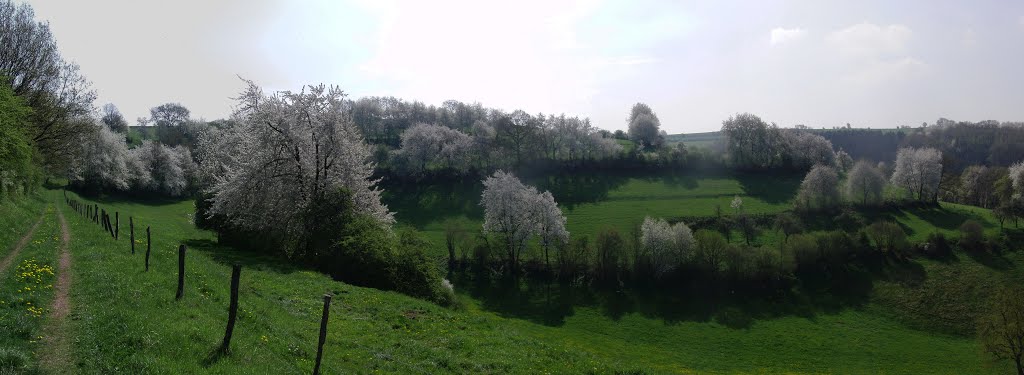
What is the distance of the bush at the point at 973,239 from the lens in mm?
72562

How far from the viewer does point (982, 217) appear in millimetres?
83188

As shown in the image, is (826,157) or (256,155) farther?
(826,157)

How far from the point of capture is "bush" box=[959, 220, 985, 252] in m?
72.6

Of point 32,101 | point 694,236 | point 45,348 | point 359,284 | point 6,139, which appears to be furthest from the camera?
point 694,236

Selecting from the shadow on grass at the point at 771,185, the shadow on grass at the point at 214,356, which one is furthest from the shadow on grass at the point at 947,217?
the shadow on grass at the point at 214,356

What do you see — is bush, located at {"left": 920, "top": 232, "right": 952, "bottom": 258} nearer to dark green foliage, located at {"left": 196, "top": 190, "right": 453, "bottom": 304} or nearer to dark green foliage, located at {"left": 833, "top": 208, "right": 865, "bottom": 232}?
dark green foliage, located at {"left": 833, "top": 208, "right": 865, "bottom": 232}

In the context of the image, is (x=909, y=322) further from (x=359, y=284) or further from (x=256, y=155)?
(x=256, y=155)

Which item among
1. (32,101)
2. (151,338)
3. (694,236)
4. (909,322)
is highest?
(32,101)

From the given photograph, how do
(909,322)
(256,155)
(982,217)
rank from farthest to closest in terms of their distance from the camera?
(982,217)
(909,322)
(256,155)

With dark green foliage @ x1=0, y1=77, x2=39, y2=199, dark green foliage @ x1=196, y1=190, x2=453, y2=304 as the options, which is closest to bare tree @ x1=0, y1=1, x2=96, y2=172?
dark green foliage @ x1=0, y1=77, x2=39, y2=199

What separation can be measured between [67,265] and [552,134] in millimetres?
105432

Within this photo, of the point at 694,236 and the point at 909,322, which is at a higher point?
the point at 694,236

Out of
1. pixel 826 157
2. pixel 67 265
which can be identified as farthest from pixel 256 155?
pixel 826 157

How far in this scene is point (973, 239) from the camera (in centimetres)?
7294
